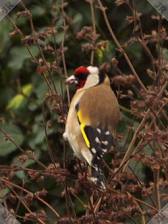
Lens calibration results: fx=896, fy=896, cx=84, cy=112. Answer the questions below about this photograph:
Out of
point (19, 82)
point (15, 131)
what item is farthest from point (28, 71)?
point (15, 131)

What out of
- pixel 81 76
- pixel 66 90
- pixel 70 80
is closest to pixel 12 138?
pixel 66 90

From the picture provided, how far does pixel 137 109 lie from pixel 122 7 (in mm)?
1447

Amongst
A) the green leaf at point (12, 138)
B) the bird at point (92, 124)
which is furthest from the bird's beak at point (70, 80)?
the green leaf at point (12, 138)

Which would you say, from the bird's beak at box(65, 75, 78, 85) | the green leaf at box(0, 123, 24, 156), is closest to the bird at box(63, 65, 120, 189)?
the bird's beak at box(65, 75, 78, 85)

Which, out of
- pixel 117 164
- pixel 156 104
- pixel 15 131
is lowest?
pixel 15 131

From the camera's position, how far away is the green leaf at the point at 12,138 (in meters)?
3.68

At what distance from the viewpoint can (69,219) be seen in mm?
2324

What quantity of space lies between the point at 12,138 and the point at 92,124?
895 mm

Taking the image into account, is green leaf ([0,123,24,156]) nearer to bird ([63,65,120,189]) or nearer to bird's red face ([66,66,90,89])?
bird's red face ([66,66,90,89])

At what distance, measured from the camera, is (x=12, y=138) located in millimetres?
3582

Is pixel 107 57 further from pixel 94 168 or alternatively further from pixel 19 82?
pixel 94 168

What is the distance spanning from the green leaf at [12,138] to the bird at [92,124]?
81 cm

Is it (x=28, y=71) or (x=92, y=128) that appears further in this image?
(x=28, y=71)

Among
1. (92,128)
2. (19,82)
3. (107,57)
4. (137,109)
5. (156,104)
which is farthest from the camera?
(19,82)
